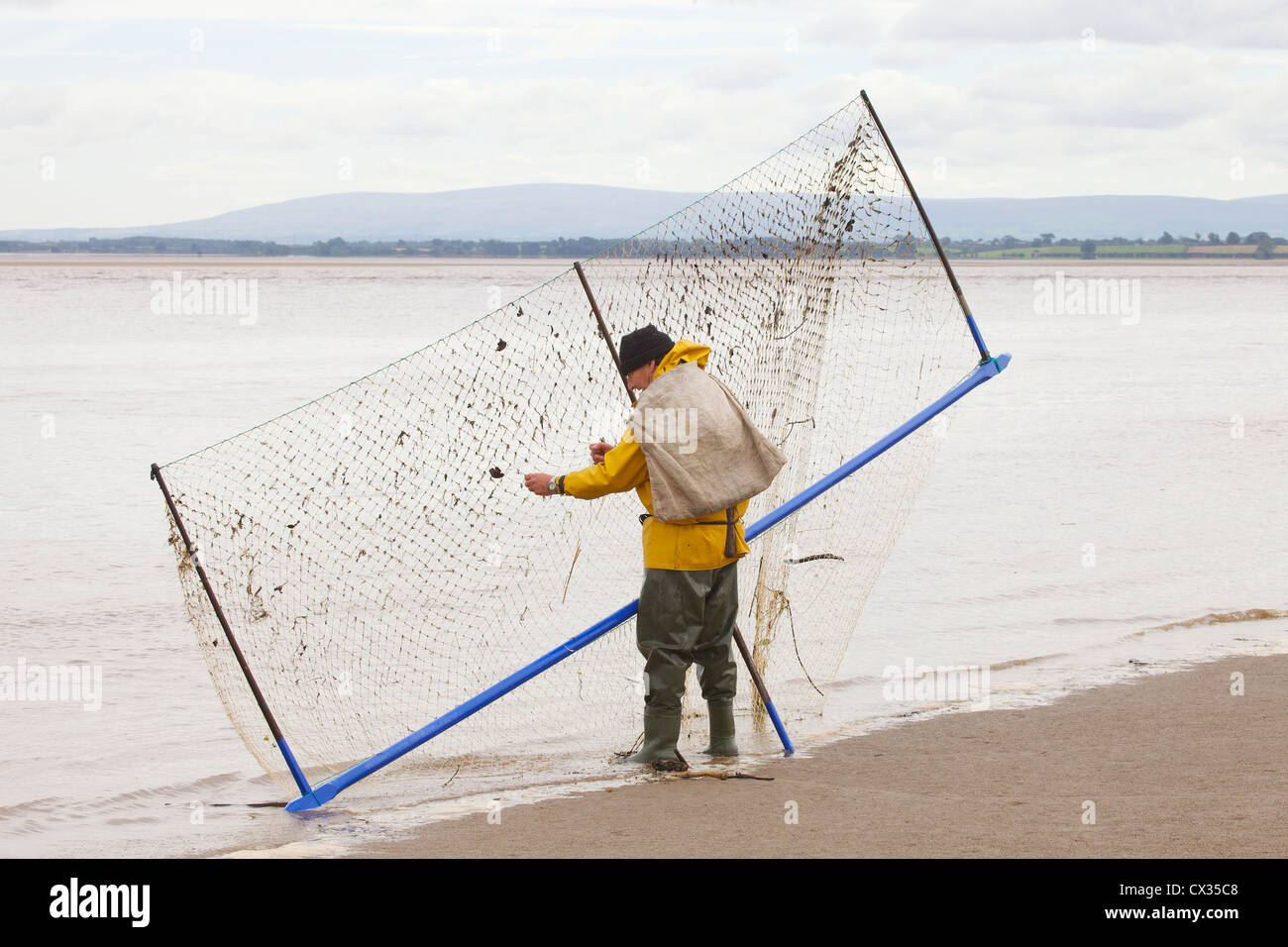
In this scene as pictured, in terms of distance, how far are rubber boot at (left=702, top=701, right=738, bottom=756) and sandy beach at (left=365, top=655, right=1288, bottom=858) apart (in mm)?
197

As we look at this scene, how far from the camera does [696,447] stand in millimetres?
5371

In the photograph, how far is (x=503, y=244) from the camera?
148 m

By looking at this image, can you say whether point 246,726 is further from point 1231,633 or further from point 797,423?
point 1231,633

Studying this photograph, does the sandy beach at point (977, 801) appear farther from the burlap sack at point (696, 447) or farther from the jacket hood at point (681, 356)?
the jacket hood at point (681, 356)

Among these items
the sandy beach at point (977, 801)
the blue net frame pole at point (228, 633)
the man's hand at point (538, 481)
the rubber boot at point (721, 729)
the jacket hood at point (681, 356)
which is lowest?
the sandy beach at point (977, 801)

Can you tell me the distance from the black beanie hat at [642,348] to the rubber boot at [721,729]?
1.62m

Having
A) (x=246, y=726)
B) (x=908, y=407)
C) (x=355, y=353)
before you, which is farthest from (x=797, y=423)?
(x=355, y=353)

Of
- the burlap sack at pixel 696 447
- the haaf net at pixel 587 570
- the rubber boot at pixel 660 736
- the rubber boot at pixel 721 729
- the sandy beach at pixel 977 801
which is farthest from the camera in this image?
the haaf net at pixel 587 570

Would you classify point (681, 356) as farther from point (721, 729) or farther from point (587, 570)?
point (587, 570)

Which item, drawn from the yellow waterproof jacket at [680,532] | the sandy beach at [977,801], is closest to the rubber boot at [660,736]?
the sandy beach at [977,801]

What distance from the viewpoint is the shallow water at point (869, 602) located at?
631 centimetres

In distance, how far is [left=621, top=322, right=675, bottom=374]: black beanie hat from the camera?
5.54 meters

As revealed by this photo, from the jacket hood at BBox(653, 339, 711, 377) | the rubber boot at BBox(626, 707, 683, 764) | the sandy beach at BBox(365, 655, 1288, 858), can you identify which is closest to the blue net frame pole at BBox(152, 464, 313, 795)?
the sandy beach at BBox(365, 655, 1288, 858)

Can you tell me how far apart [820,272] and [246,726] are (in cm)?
351
